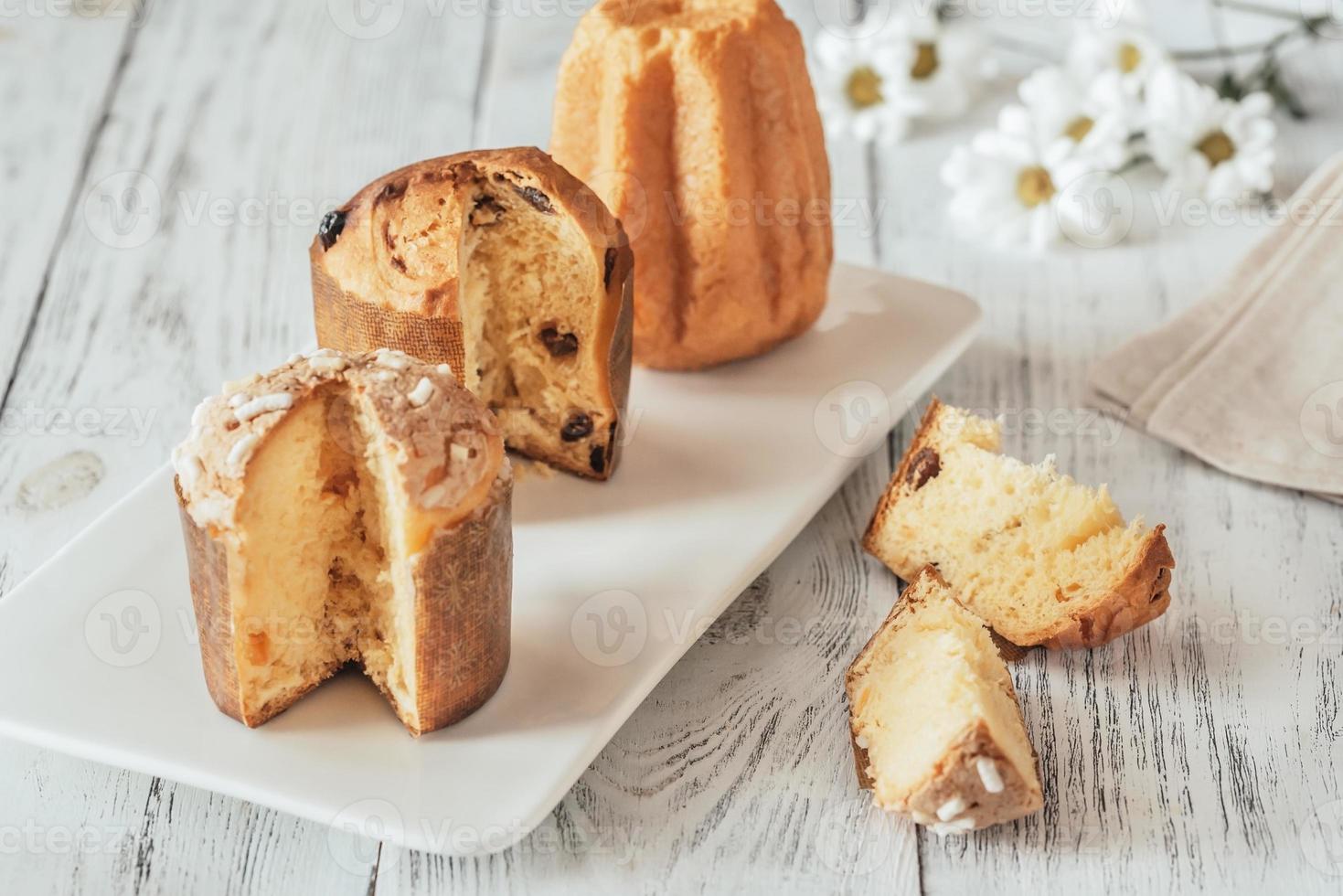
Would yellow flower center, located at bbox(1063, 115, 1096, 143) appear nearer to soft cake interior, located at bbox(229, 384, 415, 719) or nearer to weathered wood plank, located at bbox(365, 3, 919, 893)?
weathered wood plank, located at bbox(365, 3, 919, 893)

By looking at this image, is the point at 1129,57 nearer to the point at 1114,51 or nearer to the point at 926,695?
the point at 1114,51

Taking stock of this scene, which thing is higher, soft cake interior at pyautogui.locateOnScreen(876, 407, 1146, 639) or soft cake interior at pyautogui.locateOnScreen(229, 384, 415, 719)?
soft cake interior at pyautogui.locateOnScreen(229, 384, 415, 719)

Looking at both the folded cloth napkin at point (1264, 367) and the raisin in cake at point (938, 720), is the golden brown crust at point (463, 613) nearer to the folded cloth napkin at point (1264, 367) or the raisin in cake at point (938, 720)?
the raisin in cake at point (938, 720)

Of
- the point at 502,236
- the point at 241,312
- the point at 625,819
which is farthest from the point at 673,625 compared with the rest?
the point at 241,312

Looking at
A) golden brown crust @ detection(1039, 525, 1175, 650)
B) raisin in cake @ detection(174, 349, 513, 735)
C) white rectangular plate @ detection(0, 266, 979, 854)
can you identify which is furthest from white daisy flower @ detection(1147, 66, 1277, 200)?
raisin in cake @ detection(174, 349, 513, 735)

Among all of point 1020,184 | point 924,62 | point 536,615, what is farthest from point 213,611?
point 924,62

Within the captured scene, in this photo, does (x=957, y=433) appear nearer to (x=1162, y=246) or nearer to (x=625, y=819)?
(x=625, y=819)

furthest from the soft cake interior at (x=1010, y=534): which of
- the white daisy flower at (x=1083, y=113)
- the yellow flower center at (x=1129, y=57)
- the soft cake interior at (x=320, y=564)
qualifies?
the yellow flower center at (x=1129, y=57)
